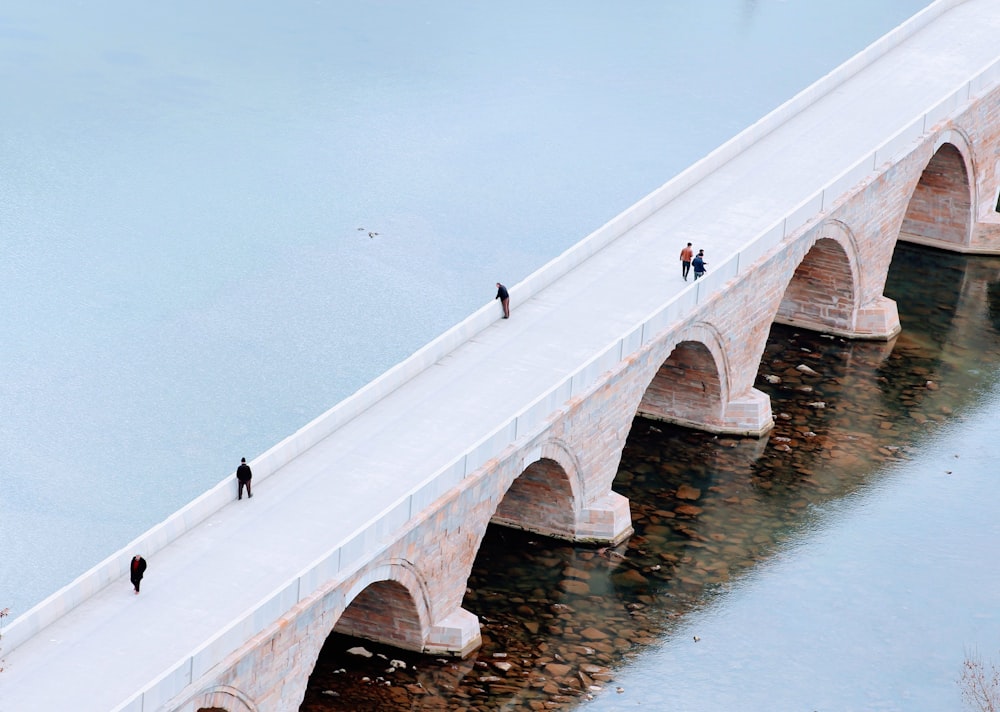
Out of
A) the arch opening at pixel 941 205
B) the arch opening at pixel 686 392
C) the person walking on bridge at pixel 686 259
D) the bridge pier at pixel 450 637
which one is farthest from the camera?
the arch opening at pixel 941 205

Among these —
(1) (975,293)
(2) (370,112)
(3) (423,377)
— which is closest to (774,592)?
(3) (423,377)

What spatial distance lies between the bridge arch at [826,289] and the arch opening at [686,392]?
506 centimetres

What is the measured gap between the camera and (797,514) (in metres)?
39.4

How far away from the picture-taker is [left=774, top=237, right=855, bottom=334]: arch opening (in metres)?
46.4

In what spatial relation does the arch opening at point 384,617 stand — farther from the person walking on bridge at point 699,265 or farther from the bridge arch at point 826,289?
the bridge arch at point 826,289

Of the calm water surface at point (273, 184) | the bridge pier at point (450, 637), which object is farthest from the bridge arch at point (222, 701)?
the calm water surface at point (273, 184)

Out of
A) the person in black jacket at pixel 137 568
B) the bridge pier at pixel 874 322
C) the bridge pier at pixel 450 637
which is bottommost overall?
the bridge pier at pixel 450 637

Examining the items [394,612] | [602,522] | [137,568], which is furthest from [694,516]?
[137,568]

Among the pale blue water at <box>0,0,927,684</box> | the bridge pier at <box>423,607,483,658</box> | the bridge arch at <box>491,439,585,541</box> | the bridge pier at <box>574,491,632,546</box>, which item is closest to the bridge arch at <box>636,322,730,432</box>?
the bridge pier at <box>574,491,632,546</box>

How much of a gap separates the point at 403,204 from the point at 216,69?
13.2 metres

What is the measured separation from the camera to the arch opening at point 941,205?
5212 centimetres

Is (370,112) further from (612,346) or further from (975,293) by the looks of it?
(612,346)

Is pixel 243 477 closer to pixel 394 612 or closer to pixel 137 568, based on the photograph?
pixel 137 568

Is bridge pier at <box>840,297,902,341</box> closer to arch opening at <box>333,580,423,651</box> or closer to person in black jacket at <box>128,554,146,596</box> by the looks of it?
arch opening at <box>333,580,423,651</box>
